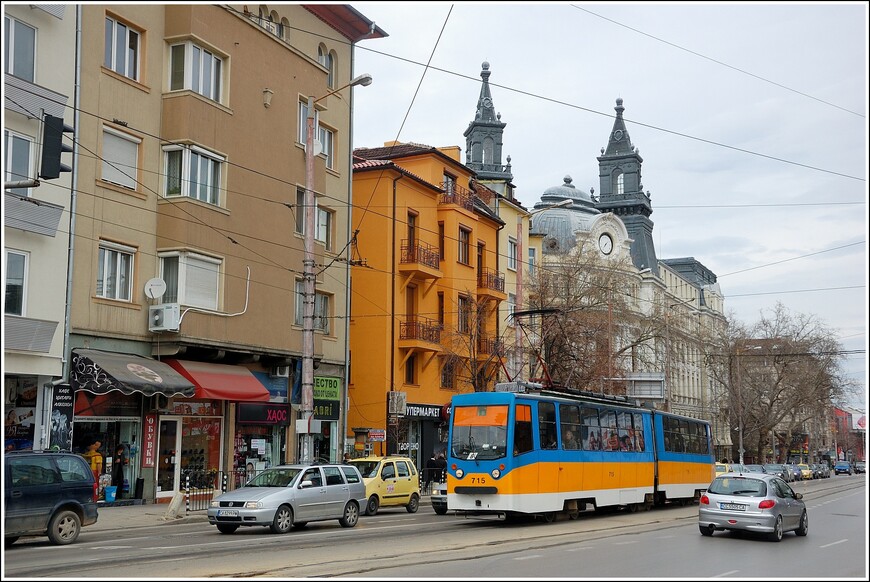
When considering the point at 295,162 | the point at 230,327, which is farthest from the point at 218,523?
the point at 295,162

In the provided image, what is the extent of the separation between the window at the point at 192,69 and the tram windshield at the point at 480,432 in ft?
43.2

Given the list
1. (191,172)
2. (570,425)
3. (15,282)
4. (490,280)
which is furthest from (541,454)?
(490,280)

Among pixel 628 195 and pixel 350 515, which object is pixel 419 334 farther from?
pixel 628 195

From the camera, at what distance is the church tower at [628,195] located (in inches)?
3750

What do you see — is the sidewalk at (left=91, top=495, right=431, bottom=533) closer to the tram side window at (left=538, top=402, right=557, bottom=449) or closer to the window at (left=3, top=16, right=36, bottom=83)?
the tram side window at (left=538, top=402, right=557, bottom=449)

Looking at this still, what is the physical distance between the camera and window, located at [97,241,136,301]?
85.1 feet

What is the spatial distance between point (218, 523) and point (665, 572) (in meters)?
10.0

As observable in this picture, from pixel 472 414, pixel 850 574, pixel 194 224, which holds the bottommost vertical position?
pixel 850 574

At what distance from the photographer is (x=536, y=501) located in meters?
22.9

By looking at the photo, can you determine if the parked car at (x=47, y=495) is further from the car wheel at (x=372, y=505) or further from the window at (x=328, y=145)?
the window at (x=328, y=145)

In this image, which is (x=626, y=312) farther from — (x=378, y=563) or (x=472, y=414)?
(x=378, y=563)

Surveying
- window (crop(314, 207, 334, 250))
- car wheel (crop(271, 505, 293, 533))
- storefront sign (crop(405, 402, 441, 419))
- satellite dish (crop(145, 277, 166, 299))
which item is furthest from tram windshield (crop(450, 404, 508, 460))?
storefront sign (crop(405, 402, 441, 419))

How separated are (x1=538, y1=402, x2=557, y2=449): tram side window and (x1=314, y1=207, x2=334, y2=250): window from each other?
47.7ft

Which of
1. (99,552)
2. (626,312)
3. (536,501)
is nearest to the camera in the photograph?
(99,552)
